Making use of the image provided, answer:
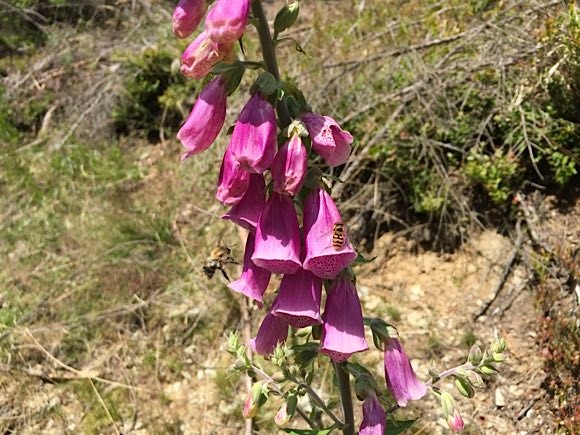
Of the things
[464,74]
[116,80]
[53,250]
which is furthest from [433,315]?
[116,80]

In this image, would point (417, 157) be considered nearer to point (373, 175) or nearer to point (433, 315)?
point (373, 175)

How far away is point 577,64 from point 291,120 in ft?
7.29

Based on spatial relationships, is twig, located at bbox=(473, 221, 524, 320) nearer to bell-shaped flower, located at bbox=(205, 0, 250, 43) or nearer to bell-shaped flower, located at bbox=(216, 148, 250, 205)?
bell-shaped flower, located at bbox=(216, 148, 250, 205)

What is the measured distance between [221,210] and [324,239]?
2838 mm

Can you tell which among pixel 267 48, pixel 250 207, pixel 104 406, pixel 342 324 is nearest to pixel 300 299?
pixel 342 324

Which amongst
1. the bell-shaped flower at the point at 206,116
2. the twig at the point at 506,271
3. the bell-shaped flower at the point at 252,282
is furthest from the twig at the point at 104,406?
the bell-shaped flower at the point at 206,116

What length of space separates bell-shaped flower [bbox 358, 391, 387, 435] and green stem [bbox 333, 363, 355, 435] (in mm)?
132

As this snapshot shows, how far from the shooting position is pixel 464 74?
3.73 metres

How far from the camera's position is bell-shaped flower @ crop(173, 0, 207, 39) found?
151 centimetres

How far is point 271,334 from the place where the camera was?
5.98 feet

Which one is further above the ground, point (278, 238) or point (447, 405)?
point (278, 238)

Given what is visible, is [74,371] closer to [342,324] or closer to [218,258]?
[218,258]

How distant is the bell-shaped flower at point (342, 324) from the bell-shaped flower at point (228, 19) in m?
0.72

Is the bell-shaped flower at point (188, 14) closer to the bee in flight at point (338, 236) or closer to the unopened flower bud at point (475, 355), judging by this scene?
the bee in flight at point (338, 236)
